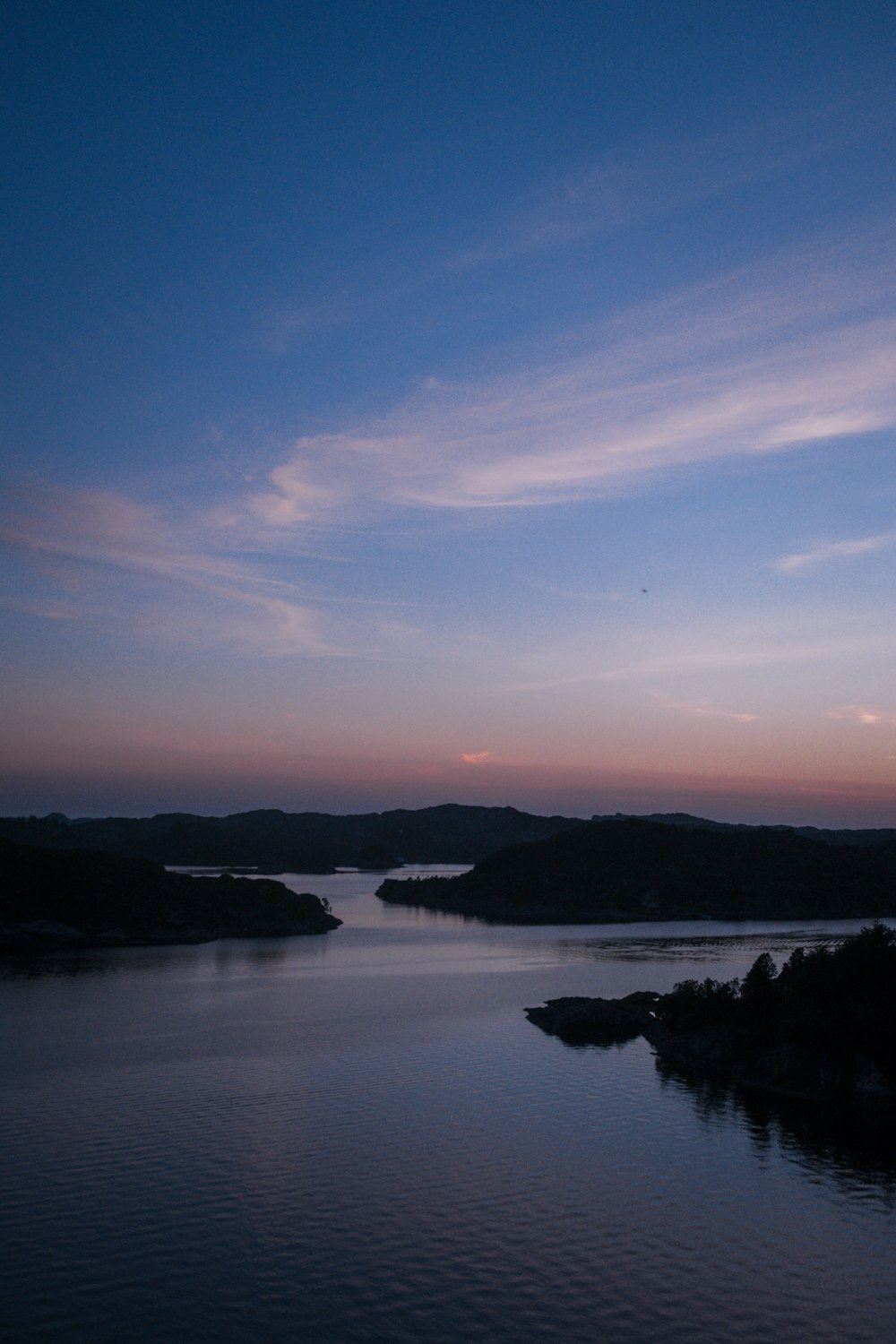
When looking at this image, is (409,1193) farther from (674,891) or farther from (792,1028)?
(674,891)

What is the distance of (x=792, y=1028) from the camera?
54875mm

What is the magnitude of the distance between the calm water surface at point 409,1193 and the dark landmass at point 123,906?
173ft

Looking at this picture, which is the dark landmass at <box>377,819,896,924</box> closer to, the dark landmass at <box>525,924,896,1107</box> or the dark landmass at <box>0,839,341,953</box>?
the dark landmass at <box>0,839,341,953</box>

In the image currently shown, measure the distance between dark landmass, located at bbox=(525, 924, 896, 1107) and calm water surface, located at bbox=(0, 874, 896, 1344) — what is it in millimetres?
3135

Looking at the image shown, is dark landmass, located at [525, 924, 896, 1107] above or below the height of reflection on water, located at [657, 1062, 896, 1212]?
above

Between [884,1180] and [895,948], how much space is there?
1990 cm

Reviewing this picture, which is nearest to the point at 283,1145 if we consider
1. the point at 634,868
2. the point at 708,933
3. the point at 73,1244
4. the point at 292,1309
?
the point at 73,1244

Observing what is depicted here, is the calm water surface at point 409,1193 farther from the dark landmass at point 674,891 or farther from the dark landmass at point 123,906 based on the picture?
the dark landmass at point 674,891

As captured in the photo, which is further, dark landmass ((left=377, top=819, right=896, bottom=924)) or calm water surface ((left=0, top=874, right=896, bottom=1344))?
dark landmass ((left=377, top=819, right=896, bottom=924))

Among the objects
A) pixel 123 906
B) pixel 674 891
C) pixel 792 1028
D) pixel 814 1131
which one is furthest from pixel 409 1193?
pixel 674 891

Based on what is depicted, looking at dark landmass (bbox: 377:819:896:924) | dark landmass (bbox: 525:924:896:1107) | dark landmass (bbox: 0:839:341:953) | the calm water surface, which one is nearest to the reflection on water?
the calm water surface

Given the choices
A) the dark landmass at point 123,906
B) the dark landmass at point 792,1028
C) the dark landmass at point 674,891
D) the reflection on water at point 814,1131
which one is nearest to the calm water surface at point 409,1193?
the reflection on water at point 814,1131

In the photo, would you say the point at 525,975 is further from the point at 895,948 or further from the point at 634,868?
the point at 634,868

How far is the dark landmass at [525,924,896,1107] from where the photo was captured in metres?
51.0
